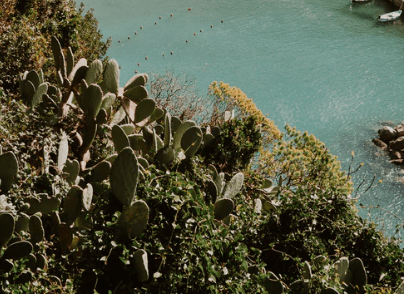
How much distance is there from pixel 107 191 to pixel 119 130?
642 millimetres

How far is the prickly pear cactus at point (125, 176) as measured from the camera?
2834mm

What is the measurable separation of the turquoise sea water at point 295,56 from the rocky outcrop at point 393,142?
35 centimetres

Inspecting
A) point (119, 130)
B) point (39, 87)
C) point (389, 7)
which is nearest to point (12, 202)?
point (119, 130)

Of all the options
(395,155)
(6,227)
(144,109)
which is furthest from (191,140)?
(395,155)

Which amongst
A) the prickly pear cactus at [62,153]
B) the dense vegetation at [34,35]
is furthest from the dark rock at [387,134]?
the prickly pear cactus at [62,153]

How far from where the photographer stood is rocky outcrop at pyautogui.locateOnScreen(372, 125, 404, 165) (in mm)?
13999

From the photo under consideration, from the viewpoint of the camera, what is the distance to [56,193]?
3344 mm

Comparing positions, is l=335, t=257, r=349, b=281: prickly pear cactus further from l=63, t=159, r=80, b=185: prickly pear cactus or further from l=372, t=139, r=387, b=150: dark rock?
l=372, t=139, r=387, b=150: dark rock

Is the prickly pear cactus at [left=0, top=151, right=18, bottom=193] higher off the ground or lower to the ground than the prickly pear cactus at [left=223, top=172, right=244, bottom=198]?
higher

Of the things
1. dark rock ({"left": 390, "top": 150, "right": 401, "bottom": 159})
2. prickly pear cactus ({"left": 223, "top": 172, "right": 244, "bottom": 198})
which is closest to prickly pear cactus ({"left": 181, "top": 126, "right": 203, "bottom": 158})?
prickly pear cactus ({"left": 223, "top": 172, "right": 244, "bottom": 198})

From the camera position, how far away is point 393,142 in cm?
1416

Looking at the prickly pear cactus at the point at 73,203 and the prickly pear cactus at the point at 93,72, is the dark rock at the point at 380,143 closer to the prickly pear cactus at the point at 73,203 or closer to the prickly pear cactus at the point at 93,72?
the prickly pear cactus at the point at 93,72

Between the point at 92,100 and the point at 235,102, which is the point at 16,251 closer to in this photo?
the point at 92,100

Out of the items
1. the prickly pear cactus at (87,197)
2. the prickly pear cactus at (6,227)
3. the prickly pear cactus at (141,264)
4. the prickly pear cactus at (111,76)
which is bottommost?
the prickly pear cactus at (141,264)
